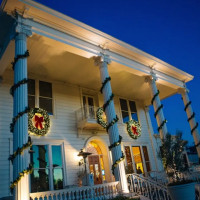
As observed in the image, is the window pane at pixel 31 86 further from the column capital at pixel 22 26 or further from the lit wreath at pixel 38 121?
the column capital at pixel 22 26

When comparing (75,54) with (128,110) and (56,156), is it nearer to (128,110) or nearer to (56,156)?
(56,156)

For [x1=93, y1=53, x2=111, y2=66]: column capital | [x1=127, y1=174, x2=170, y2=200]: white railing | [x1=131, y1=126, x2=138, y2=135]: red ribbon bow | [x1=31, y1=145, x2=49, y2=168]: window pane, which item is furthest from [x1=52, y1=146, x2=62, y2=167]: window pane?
[x1=131, y1=126, x2=138, y2=135]: red ribbon bow

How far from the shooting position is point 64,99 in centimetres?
1291

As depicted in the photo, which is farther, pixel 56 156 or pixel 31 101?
pixel 31 101

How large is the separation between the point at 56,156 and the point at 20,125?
5.02 m

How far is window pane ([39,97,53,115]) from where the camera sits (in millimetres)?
11883

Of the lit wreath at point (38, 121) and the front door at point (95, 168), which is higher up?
the lit wreath at point (38, 121)

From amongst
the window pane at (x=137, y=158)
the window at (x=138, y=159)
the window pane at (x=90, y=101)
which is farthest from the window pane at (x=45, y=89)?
the window pane at (x=137, y=158)

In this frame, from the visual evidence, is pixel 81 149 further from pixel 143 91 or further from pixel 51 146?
pixel 143 91

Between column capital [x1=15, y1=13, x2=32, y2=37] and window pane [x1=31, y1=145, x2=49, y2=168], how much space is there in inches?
218

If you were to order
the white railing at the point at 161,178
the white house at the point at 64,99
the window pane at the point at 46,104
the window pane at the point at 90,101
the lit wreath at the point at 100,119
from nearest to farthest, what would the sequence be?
1. the white house at the point at 64,99
2. the white railing at the point at 161,178
3. the window pane at the point at 46,104
4. the lit wreath at the point at 100,119
5. the window pane at the point at 90,101

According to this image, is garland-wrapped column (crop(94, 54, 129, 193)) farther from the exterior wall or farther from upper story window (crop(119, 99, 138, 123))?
upper story window (crop(119, 99, 138, 123))

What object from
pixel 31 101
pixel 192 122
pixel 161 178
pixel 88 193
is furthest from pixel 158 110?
pixel 31 101

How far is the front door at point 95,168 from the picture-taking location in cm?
1273
